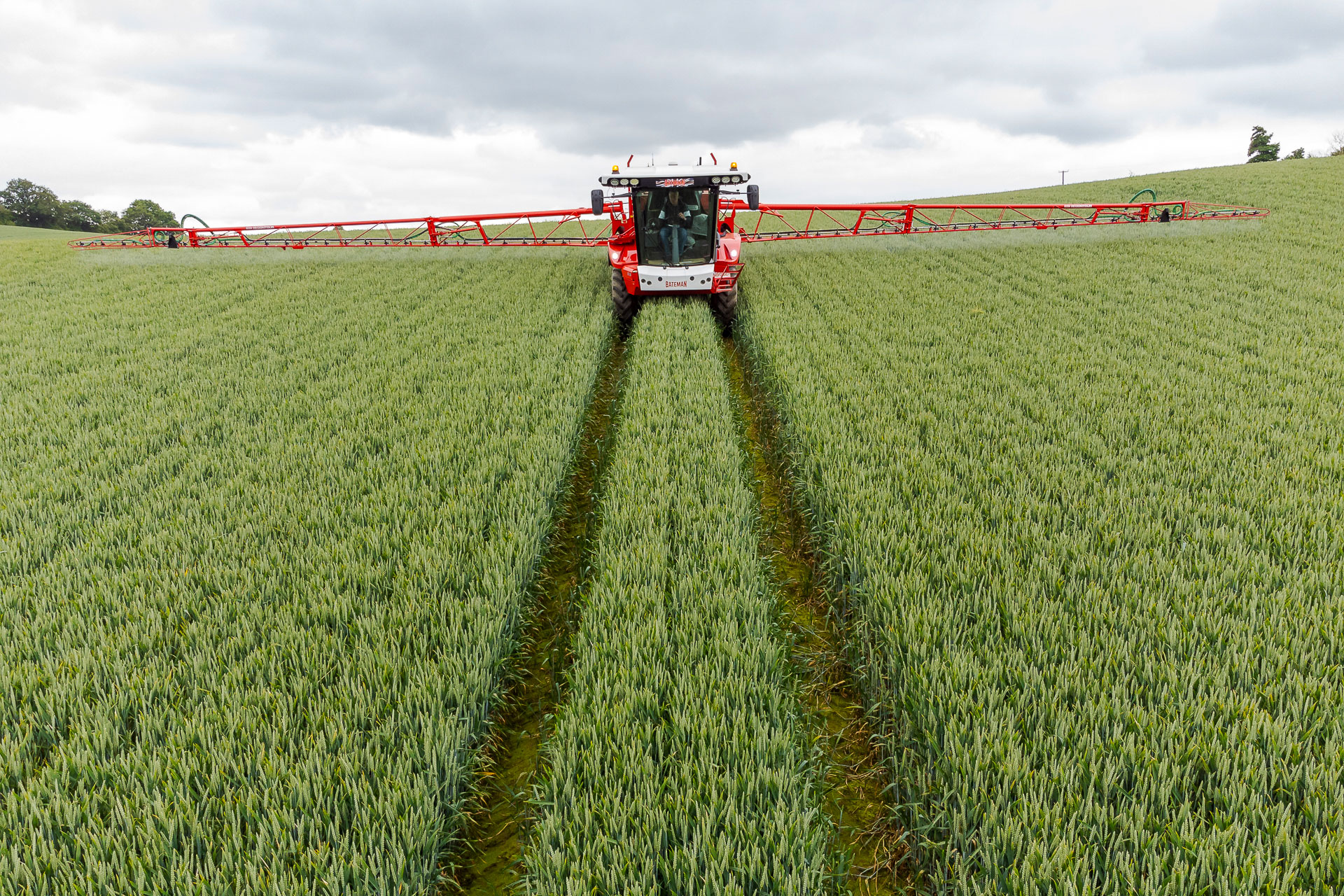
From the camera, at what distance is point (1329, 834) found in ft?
5.94

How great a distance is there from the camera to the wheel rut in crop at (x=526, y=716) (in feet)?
7.62

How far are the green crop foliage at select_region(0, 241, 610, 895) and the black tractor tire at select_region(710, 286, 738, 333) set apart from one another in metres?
2.55

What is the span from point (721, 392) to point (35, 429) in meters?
5.88

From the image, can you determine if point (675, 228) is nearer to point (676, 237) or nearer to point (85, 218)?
point (676, 237)

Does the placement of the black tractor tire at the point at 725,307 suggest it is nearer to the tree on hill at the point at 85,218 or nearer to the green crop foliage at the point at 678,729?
the green crop foliage at the point at 678,729

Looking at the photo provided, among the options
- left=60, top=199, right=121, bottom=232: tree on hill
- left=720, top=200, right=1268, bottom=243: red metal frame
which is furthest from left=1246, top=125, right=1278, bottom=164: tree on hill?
left=60, top=199, right=121, bottom=232: tree on hill

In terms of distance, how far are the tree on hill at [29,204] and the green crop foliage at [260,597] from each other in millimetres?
55372

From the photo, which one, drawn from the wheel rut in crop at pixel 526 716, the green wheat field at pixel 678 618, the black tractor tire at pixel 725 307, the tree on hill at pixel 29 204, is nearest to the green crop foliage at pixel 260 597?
the green wheat field at pixel 678 618

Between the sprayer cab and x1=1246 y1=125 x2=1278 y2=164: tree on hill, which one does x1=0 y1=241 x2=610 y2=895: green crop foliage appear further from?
x1=1246 y1=125 x2=1278 y2=164: tree on hill

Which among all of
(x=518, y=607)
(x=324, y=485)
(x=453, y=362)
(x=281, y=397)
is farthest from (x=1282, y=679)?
(x=281, y=397)

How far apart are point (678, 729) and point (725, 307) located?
7348 millimetres

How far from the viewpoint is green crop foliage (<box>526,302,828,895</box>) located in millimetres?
1812

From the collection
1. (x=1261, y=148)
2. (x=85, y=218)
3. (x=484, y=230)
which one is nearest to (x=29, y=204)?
(x=85, y=218)

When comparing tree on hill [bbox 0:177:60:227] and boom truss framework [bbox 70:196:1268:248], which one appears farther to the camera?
tree on hill [bbox 0:177:60:227]
